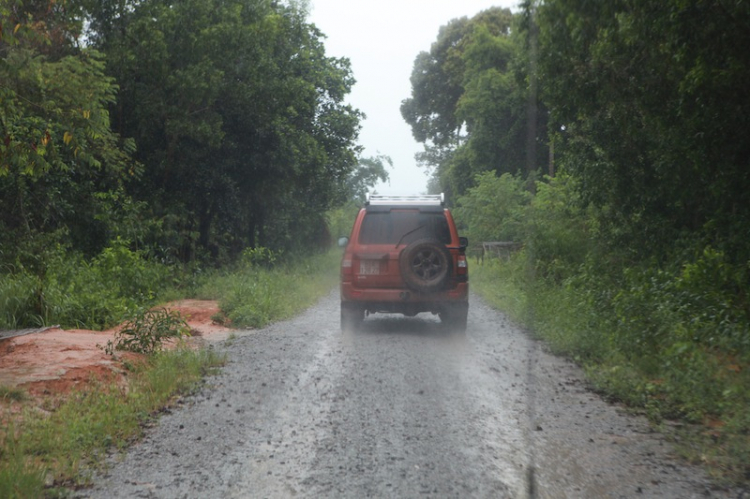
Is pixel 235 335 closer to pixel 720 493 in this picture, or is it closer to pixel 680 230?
pixel 680 230

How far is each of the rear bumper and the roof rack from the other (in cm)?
133

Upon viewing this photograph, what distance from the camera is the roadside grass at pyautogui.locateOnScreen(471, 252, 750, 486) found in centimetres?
581

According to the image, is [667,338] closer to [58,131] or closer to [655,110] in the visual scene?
[655,110]

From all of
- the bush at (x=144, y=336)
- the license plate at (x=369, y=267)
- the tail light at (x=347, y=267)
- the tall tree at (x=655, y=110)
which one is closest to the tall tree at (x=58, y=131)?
the bush at (x=144, y=336)

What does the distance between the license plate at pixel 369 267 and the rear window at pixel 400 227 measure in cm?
32

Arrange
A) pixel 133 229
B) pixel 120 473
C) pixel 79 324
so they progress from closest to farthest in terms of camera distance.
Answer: pixel 120 473 → pixel 79 324 → pixel 133 229

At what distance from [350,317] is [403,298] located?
1062 mm

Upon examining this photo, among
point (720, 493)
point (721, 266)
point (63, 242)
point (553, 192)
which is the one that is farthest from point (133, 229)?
point (720, 493)

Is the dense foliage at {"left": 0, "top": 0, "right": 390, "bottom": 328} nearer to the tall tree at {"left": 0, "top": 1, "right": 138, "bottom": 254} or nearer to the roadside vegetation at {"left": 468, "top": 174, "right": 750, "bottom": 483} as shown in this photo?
the tall tree at {"left": 0, "top": 1, "right": 138, "bottom": 254}

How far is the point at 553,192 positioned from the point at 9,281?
14190 mm

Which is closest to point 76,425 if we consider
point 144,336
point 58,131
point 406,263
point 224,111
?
point 144,336

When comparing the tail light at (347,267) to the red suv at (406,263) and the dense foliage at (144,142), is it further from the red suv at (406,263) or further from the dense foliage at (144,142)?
the dense foliage at (144,142)

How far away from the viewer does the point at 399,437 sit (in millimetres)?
6012

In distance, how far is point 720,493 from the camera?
482 cm
